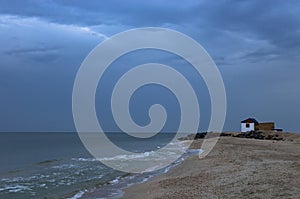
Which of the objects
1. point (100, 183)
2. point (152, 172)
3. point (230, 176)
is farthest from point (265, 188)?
point (152, 172)

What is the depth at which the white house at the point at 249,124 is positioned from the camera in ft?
236

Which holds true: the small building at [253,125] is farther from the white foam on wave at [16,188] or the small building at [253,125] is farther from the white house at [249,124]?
the white foam on wave at [16,188]

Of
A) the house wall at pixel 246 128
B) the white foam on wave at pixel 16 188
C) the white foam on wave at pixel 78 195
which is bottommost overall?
the white foam on wave at pixel 16 188

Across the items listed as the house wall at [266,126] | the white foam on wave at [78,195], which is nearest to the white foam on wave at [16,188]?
the white foam on wave at [78,195]

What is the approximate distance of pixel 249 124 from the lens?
72625 mm

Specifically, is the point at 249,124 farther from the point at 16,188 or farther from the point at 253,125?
the point at 16,188

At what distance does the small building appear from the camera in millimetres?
71875

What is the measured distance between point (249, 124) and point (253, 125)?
37.2 inches

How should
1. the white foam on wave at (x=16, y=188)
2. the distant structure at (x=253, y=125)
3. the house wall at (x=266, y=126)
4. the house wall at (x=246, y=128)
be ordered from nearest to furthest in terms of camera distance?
1. the white foam on wave at (x=16, y=188)
2. the house wall at (x=246, y=128)
3. the distant structure at (x=253, y=125)
4. the house wall at (x=266, y=126)

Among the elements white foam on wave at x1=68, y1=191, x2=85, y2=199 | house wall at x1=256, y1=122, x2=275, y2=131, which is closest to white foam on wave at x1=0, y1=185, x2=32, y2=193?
white foam on wave at x1=68, y1=191, x2=85, y2=199

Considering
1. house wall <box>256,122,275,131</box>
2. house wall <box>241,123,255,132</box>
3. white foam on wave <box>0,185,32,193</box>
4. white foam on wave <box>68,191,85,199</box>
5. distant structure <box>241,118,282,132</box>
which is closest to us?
white foam on wave <box>68,191,85,199</box>

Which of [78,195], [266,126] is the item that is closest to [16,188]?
[78,195]

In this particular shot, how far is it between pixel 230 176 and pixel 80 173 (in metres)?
10.8

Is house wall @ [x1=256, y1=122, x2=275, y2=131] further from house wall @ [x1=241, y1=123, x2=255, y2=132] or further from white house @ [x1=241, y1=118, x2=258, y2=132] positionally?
house wall @ [x1=241, y1=123, x2=255, y2=132]
